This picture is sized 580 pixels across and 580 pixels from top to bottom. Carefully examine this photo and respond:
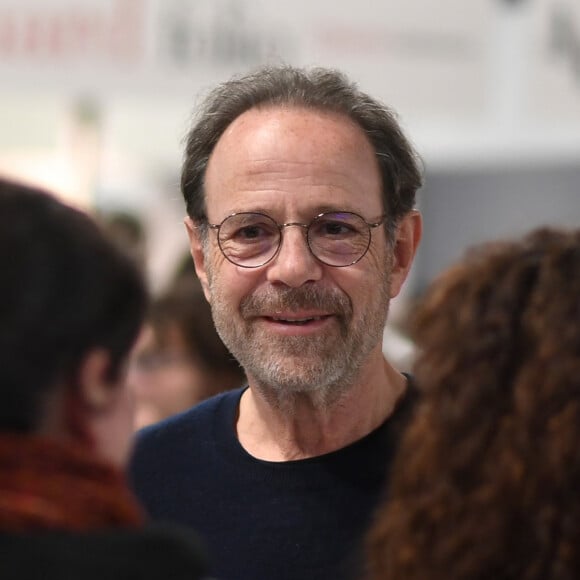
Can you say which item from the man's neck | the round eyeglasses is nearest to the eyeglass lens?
the round eyeglasses

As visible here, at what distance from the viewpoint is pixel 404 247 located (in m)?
2.46

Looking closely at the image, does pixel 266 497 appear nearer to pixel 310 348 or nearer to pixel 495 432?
pixel 310 348

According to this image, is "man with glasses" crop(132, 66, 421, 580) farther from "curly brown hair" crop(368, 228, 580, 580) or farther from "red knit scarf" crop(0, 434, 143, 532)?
"red knit scarf" crop(0, 434, 143, 532)

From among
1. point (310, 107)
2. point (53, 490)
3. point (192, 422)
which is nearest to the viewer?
point (53, 490)

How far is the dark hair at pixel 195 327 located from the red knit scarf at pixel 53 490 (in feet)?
7.44

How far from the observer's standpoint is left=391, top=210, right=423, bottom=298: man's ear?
244 centimetres

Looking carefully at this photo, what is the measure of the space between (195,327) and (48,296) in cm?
248

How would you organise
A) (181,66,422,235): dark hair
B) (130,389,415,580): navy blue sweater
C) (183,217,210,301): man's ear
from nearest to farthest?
(130,389,415,580): navy blue sweater
(181,66,422,235): dark hair
(183,217,210,301): man's ear

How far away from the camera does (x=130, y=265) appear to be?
4.95ft

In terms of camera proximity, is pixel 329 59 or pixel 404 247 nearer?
pixel 404 247

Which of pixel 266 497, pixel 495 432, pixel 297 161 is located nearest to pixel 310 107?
pixel 297 161

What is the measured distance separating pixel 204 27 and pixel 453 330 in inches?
136

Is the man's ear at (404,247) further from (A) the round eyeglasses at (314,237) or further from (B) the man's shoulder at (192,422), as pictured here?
(B) the man's shoulder at (192,422)

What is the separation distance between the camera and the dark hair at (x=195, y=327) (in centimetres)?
379
